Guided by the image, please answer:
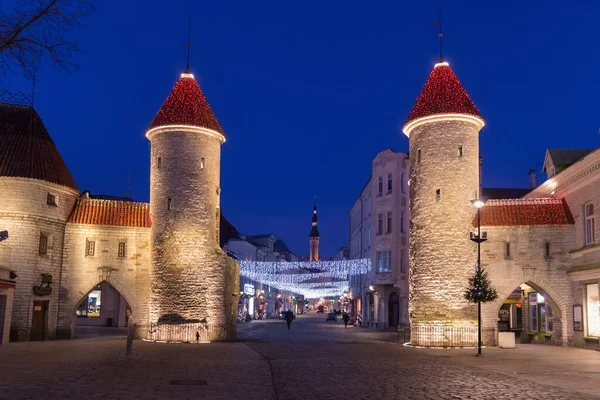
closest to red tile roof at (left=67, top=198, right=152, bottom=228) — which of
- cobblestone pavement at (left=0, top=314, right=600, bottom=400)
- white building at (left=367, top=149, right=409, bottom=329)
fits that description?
cobblestone pavement at (left=0, top=314, right=600, bottom=400)

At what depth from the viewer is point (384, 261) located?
2071 inches

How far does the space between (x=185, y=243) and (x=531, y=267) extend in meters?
17.1

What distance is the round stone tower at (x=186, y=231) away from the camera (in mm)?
33094

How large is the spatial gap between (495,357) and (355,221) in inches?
2072

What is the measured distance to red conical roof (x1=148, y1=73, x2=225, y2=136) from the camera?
111 feet

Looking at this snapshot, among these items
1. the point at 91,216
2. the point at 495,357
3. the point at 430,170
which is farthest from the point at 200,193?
the point at 495,357

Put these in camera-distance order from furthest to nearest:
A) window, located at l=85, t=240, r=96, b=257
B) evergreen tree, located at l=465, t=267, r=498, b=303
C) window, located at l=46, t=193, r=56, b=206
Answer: window, located at l=85, t=240, r=96, b=257, window, located at l=46, t=193, r=56, b=206, evergreen tree, located at l=465, t=267, r=498, b=303

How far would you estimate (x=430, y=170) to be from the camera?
32125mm

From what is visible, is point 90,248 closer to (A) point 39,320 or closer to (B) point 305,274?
(A) point 39,320

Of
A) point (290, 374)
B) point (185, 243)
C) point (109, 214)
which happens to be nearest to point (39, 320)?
point (109, 214)

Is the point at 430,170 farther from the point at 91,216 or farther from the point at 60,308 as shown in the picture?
the point at 60,308

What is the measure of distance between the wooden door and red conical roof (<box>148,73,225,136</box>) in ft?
34.6

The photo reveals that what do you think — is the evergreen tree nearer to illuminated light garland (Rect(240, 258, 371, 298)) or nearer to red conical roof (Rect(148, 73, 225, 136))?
red conical roof (Rect(148, 73, 225, 136))

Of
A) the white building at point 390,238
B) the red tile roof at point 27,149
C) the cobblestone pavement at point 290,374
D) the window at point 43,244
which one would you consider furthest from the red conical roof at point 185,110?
the white building at point 390,238
